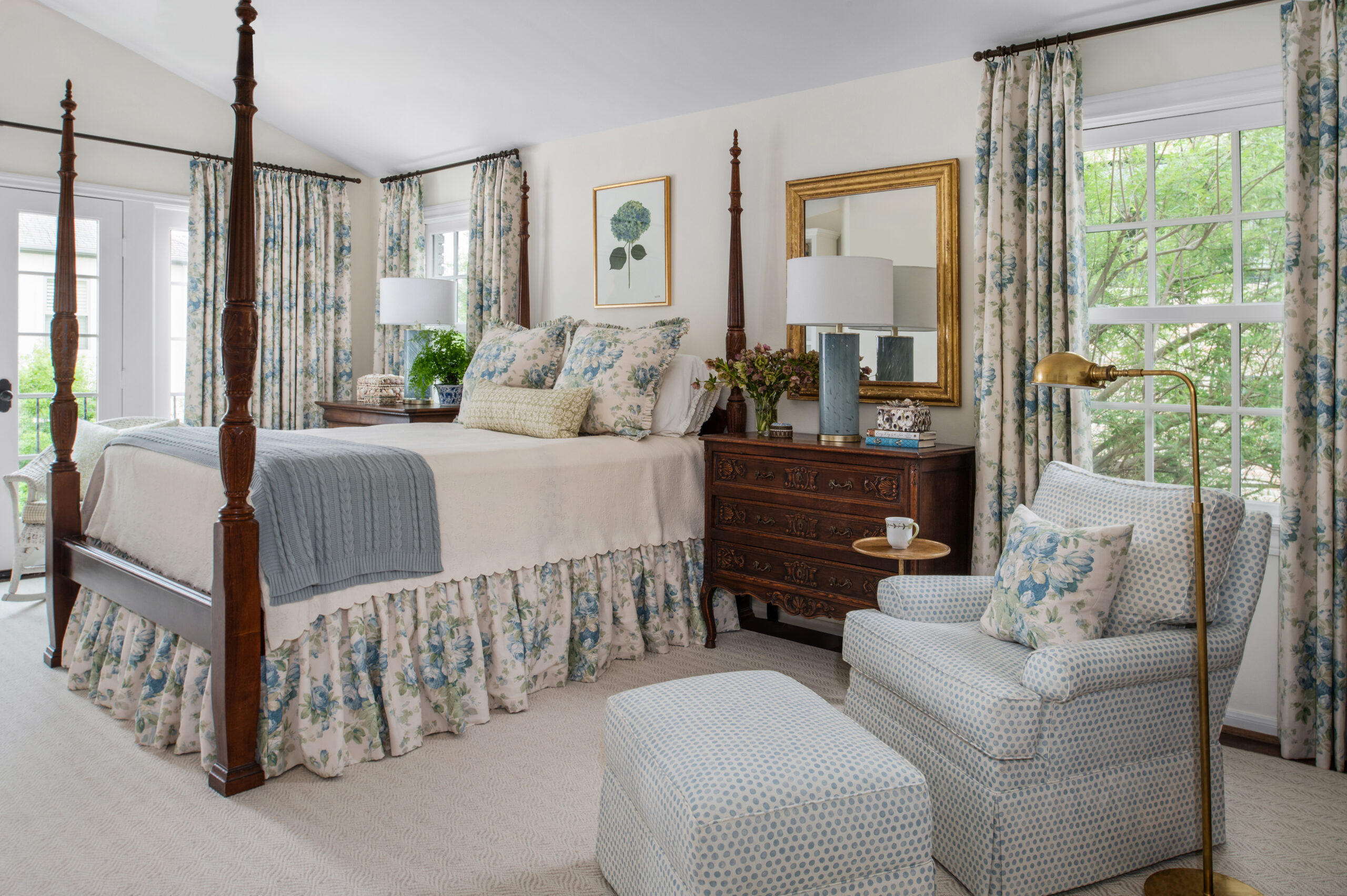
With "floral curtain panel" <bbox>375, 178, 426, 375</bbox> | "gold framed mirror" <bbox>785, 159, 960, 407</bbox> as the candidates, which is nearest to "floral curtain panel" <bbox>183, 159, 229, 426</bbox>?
"floral curtain panel" <bbox>375, 178, 426, 375</bbox>

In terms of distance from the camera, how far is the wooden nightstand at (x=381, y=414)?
179 inches

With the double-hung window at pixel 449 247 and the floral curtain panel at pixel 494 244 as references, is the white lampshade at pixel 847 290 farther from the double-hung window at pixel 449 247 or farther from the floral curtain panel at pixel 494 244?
the double-hung window at pixel 449 247

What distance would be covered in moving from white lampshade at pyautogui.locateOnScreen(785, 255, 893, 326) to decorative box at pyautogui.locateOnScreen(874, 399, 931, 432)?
12.0 inches

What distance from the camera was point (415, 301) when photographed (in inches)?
192

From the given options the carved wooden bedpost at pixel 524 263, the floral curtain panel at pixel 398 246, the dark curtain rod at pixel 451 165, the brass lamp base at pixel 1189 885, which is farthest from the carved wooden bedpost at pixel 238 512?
the floral curtain panel at pixel 398 246

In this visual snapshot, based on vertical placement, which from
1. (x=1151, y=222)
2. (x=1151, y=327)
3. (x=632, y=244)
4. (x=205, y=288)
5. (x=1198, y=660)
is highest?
(x=632, y=244)

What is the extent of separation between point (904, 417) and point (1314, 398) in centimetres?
115

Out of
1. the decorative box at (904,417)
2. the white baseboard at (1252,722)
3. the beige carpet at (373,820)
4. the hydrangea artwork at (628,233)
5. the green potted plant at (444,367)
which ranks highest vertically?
the hydrangea artwork at (628,233)

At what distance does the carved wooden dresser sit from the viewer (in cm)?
298

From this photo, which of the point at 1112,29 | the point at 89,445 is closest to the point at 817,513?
the point at 1112,29

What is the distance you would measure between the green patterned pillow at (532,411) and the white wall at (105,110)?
97.1 inches

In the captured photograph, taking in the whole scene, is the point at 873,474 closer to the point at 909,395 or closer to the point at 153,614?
the point at 909,395

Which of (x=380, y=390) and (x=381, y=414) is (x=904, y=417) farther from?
(x=380, y=390)

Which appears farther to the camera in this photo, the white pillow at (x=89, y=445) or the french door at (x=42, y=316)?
the french door at (x=42, y=316)
